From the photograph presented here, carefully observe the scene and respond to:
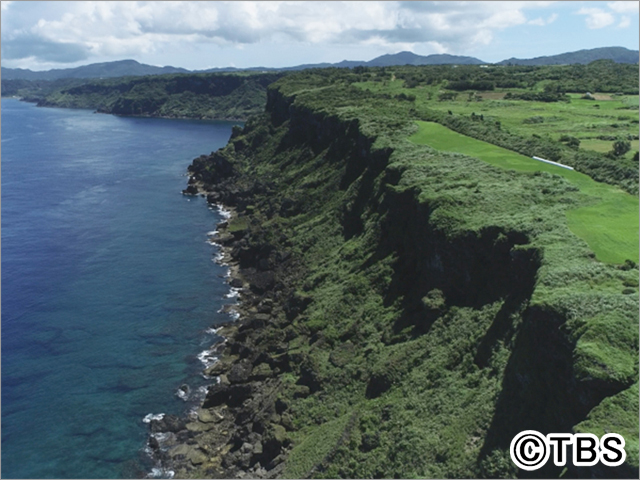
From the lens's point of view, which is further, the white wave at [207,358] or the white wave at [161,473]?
the white wave at [207,358]

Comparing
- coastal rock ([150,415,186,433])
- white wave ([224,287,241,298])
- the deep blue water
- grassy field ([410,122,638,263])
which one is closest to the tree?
grassy field ([410,122,638,263])

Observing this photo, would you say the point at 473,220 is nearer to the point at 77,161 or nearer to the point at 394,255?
the point at 394,255

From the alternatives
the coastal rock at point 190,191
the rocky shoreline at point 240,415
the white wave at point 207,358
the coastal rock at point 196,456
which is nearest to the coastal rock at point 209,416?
the rocky shoreline at point 240,415

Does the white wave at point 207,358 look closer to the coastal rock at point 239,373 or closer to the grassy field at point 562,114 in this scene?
the coastal rock at point 239,373

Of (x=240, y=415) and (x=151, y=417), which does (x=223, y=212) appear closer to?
(x=151, y=417)

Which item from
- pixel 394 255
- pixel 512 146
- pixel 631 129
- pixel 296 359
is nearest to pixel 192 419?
pixel 296 359

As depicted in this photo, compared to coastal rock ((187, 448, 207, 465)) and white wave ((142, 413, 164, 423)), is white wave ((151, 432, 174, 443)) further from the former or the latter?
coastal rock ((187, 448, 207, 465))

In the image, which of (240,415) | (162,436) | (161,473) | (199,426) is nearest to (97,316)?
(162,436)
